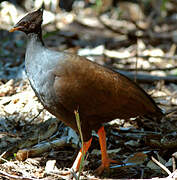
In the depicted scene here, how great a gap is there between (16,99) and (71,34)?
3971 mm

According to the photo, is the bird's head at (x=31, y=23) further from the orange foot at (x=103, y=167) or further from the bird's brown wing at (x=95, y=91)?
the orange foot at (x=103, y=167)

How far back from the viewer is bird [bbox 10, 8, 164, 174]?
11.5 ft

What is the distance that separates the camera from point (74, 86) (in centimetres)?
351

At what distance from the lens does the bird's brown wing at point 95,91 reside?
11.5 ft

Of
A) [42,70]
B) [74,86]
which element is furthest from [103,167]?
[42,70]

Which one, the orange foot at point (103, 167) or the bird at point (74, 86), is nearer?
the bird at point (74, 86)

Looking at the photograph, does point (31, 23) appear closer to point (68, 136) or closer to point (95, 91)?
point (95, 91)

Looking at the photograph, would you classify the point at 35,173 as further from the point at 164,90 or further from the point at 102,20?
the point at 102,20

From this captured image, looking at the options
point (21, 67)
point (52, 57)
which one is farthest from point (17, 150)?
point (21, 67)

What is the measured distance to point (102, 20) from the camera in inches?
360

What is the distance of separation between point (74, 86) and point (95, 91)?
0.24 m

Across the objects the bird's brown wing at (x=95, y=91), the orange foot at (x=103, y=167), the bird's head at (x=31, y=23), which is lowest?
the orange foot at (x=103, y=167)

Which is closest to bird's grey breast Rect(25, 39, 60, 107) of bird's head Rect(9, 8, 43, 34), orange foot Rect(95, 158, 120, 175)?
bird's head Rect(9, 8, 43, 34)

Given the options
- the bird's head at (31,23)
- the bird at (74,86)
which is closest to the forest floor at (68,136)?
the bird at (74,86)
